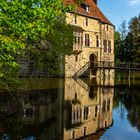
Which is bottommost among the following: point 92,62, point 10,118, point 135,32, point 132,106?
point 10,118

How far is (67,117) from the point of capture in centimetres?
1989

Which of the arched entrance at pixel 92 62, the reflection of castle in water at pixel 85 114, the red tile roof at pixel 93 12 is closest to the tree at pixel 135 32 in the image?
the red tile roof at pixel 93 12

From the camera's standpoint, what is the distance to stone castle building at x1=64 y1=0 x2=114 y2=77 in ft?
162

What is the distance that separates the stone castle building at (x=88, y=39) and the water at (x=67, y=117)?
2045 centimetres

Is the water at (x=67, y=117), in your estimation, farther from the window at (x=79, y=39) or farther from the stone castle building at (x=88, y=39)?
the window at (x=79, y=39)

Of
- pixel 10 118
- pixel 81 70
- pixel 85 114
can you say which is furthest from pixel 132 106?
pixel 81 70

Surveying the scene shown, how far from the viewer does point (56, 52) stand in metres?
18.0

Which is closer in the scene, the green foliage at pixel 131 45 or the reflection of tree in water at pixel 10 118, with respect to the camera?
the reflection of tree in water at pixel 10 118

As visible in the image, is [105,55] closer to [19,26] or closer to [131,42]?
[131,42]

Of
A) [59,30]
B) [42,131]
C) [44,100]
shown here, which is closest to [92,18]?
[44,100]

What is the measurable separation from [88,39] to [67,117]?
34.1m

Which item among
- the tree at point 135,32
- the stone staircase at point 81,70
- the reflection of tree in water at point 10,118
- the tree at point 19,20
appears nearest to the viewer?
the tree at point 19,20

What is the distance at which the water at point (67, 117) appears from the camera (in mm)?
15830

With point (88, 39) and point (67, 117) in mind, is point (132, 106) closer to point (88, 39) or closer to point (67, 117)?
point (67, 117)
